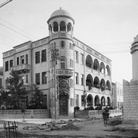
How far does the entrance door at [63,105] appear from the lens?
3397cm

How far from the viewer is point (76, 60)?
37688mm

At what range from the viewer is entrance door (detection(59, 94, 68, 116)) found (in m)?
34.0

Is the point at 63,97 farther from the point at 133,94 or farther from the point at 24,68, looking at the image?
the point at 133,94

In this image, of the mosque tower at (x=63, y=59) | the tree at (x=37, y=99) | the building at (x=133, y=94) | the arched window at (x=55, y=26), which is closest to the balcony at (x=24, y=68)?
the tree at (x=37, y=99)

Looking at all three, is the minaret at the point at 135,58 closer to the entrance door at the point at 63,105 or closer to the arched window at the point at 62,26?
the entrance door at the point at 63,105

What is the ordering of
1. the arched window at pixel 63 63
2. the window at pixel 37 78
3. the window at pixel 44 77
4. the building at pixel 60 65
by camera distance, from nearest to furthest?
the building at pixel 60 65 < the arched window at pixel 63 63 < the window at pixel 44 77 < the window at pixel 37 78

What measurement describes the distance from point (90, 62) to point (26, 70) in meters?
12.9

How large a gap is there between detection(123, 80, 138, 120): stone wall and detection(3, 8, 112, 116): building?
538 inches

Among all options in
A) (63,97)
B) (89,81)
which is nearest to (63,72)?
(63,97)

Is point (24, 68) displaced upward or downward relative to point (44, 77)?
upward

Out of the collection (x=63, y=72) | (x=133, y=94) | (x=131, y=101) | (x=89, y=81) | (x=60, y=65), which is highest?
(x=60, y=65)

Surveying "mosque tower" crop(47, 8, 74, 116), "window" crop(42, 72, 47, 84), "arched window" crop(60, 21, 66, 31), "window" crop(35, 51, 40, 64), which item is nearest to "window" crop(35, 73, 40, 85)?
"window" crop(42, 72, 47, 84)

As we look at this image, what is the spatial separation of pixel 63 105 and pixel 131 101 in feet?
67.0

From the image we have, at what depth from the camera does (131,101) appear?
47.7ft
